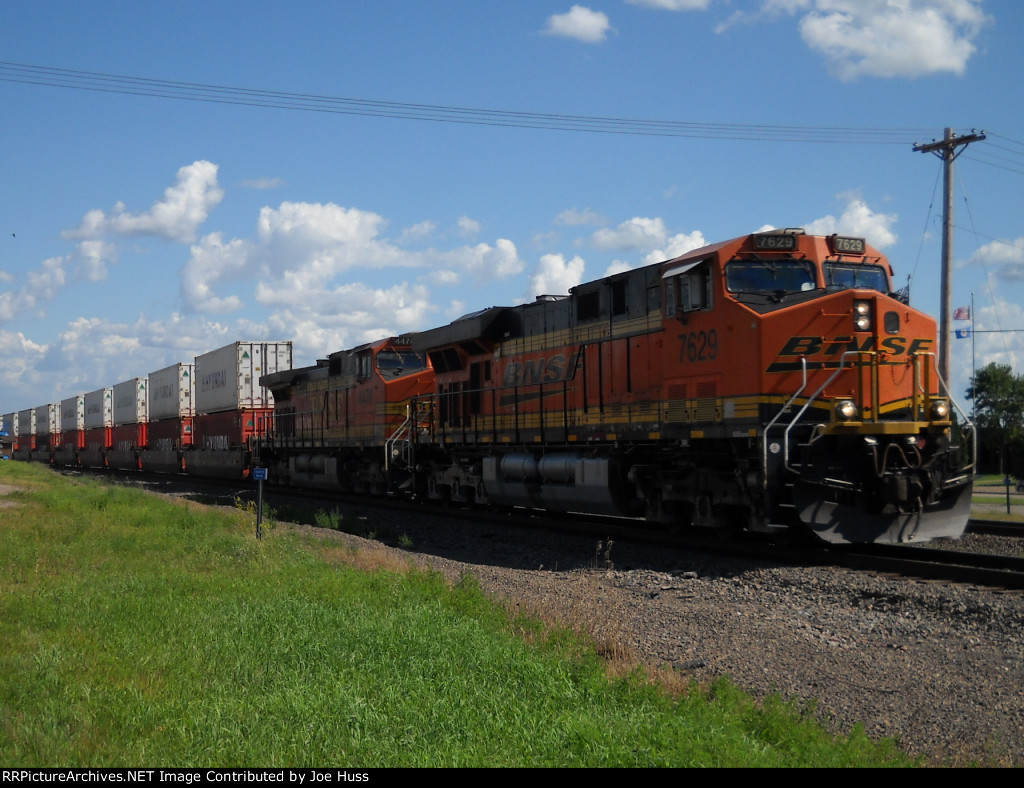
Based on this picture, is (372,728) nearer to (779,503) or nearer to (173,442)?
(779,503)

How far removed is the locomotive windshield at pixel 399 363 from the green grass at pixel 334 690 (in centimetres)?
1446

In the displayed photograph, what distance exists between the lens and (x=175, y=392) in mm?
41312

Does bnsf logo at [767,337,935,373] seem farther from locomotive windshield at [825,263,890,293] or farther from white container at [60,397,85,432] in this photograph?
white container at [60,397,85,432]

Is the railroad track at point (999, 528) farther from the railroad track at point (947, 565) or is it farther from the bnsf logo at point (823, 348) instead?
the bnsf logo at point (823, 348)

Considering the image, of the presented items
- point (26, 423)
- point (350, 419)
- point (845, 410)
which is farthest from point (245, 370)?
point (26, 423)

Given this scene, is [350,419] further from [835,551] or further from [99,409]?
[99,409]

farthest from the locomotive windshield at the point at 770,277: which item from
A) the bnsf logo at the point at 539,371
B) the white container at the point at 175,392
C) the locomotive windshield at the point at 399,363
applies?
the white container at the point at 175,392

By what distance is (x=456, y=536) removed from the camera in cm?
1653

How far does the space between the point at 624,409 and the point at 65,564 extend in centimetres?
821

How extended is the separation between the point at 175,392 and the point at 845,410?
117 feet

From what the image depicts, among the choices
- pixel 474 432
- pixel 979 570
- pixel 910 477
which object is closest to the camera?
pixel 979 570

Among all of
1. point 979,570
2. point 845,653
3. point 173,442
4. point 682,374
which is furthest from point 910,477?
point 173,442

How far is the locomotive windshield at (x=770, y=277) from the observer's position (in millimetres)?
12297

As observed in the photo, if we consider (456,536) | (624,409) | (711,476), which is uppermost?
(624,409)
